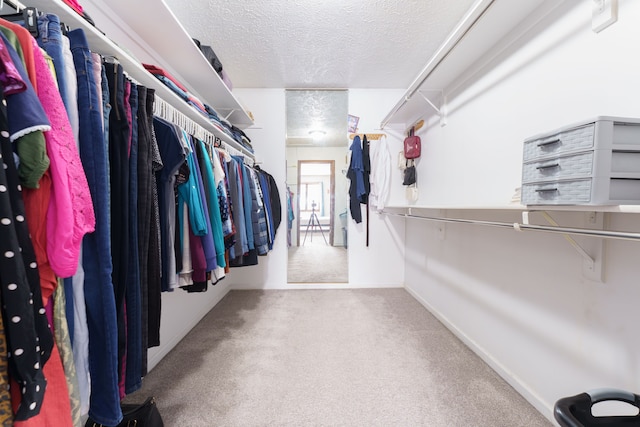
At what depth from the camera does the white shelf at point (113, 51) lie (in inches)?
27.6

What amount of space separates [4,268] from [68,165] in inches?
9.5

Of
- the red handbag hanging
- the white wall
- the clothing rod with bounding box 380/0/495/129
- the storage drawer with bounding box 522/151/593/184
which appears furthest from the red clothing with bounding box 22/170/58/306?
the red handbag hanging

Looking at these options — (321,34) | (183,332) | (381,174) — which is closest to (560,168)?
(321,34)

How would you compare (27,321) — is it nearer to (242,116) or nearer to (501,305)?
(501,305)

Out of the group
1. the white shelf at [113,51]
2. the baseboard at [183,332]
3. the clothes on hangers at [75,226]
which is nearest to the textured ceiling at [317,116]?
the white shelf at [113,51]

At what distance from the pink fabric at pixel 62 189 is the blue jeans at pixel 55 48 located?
0.15 feet

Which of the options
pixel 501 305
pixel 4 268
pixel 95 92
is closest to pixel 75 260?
pixel 4 268

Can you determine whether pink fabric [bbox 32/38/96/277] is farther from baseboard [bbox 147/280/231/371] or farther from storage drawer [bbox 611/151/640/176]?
storage drawer [bbox 611/151/640/176]

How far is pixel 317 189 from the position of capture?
3246mm

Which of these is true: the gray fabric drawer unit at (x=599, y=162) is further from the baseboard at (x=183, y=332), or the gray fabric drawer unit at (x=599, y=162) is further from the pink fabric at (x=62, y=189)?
the baseboard at (x=183, y=332)

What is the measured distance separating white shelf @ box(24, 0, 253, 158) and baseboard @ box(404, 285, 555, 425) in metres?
2.36

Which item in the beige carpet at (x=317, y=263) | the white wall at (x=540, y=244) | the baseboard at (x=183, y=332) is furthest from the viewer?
the beige carpet at (x=317, y=263)

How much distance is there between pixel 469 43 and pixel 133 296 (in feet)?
6.88

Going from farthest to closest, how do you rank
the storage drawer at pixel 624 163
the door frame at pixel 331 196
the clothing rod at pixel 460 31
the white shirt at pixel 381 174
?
the door frame at pixel 331 196 < the white shirt at pixel 381 174 < the clothing rod at pixel 460 31 < the storage drawer at pixel 624 163
